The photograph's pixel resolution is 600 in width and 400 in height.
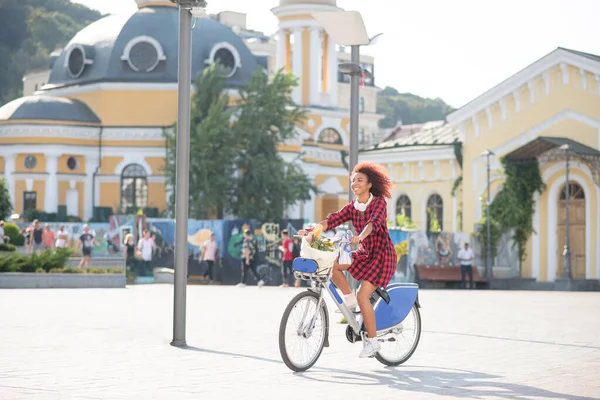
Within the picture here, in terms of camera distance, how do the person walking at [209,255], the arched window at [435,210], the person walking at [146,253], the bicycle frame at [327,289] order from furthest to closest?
the arched window at [435,210] → the person walking at [146,253] → the person walking at [209,255] → the bicycle frame at [327,289]

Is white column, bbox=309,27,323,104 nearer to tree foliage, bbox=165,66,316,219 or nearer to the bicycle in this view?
tree foliage, bbox=165,66,316,219

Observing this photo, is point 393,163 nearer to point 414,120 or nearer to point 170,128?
point 170,128

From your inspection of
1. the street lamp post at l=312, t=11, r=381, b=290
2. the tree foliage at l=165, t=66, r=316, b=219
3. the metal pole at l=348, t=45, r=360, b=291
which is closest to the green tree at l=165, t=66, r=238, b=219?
the tree foliage at l=165, t=66, r=316, b=219

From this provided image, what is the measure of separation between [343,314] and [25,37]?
389 feet

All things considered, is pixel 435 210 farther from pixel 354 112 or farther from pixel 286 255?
pixel 354 112

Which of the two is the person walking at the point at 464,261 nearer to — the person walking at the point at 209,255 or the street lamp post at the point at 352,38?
the person walking at the point at 209,255

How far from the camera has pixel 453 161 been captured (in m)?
50.5

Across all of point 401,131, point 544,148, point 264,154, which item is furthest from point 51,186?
point 401,131

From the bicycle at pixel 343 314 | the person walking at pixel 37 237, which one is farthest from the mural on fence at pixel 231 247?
the bicycle at pixel 343 314

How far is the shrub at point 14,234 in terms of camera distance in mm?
45453

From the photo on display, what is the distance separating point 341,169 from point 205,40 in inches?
432

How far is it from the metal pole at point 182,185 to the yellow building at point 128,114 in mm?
49924

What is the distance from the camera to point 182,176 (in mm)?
12961

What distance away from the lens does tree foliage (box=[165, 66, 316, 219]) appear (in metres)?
58.0
